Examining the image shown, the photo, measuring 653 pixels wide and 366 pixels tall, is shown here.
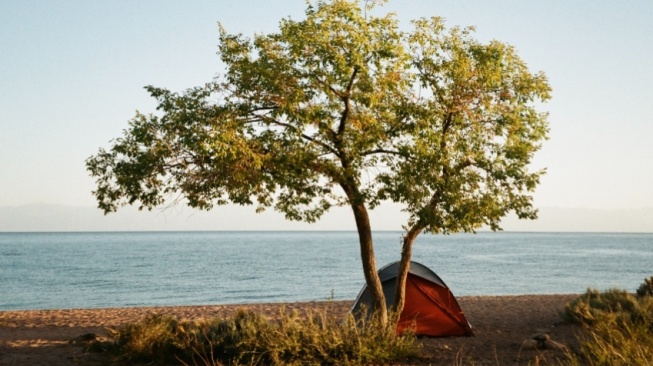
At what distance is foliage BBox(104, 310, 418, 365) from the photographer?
1179cm

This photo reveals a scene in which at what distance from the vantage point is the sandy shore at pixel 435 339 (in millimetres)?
13164

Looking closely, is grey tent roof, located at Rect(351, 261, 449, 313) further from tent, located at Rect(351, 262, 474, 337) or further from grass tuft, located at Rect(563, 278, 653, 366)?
grass tuft, located at Rect(563, 278, 653, 366)

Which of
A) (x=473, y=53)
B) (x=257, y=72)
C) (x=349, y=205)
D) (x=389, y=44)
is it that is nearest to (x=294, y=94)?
(x=257, y=72)

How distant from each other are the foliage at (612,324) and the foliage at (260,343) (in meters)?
3.61

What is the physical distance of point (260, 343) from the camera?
12.2m

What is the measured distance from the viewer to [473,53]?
46.9 feet

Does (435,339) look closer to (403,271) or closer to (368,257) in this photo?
(403,271)

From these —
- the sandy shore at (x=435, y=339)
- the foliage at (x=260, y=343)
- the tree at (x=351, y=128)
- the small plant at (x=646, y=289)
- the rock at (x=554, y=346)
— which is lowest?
the sandy shore at (x=435, y=339)

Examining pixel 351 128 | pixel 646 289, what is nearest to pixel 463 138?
pixel 351 128

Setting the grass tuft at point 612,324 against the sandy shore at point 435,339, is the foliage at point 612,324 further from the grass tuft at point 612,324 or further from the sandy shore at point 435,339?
the sandy shore at point 435,339

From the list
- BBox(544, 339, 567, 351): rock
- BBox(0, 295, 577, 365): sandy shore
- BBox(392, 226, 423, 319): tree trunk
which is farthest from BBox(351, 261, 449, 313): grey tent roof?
BBox(544, 339, 567, 351): rock

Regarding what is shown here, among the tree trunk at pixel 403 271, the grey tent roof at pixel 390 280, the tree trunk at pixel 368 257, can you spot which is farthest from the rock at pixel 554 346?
the grey tent roof at pixel 390 280

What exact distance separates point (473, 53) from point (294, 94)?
4305mm

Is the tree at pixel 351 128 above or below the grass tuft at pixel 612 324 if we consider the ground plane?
above
